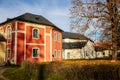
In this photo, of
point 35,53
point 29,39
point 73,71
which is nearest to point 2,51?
point 29,39

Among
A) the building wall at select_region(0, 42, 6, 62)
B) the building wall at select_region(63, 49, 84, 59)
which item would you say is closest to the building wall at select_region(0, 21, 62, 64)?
the building wall at select_region(0, 42, 6, 62)

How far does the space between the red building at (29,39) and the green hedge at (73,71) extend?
12485mm

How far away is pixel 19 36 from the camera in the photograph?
106 ft

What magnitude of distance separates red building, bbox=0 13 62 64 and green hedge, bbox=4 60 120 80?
12485mm

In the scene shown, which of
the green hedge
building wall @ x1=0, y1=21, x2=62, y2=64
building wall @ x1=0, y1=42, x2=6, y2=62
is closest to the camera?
the green hedge

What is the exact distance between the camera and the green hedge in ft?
36.0

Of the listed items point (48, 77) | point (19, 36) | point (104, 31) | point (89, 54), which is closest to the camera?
point (48, 77)

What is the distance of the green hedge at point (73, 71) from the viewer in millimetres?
10961

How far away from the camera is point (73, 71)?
43.8 ft

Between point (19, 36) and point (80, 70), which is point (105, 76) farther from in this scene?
point (19, 36)

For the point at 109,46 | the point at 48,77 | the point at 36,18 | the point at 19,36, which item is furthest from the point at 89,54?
the point at 48,77

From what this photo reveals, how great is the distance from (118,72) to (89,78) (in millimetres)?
1998

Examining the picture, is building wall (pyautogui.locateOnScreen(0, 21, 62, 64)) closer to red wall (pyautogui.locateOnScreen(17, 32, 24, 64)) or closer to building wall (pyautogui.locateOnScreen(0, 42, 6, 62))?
red wall (pyautogui.locateOnScreen(17, 32, 24, 64))

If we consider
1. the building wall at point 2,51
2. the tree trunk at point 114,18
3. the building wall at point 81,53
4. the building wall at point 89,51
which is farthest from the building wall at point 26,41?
the building wall at point 89,51
